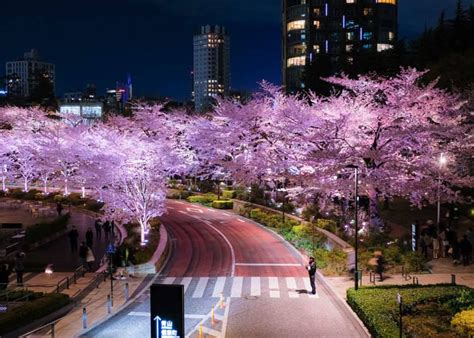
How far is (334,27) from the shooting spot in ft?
394

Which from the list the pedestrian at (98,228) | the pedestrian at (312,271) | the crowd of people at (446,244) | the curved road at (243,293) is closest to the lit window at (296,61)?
the curved road at (243,293)

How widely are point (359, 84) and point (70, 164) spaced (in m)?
36.1

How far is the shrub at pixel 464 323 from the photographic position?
15.8m

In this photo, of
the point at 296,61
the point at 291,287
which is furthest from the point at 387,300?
the point at 296,61

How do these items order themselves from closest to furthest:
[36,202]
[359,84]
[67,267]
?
[67,267] → [359,84] → [36,202]

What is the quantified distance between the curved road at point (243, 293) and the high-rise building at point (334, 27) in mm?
86747

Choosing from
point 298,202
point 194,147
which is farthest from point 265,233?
point 194,147

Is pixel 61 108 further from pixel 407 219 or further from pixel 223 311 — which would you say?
pixel 223 311

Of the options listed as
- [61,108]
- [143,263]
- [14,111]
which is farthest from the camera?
[61,108]

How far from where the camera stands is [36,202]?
2240 inches

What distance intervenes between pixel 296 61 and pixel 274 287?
10448 cm

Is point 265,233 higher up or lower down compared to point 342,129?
lower down

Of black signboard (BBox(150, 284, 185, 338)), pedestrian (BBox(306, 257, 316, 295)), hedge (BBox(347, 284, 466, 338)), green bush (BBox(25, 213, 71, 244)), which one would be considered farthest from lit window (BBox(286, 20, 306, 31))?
black signboard (BBox(150, 284, 185, 338))

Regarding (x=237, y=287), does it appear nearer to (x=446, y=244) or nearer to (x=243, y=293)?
(x=243, y=293)
